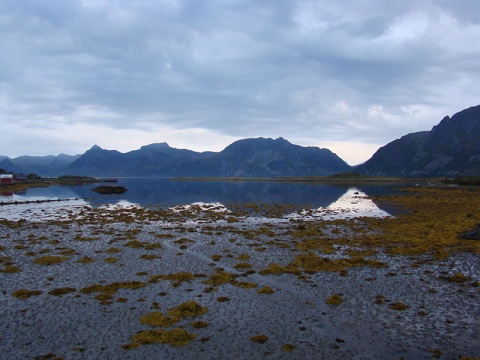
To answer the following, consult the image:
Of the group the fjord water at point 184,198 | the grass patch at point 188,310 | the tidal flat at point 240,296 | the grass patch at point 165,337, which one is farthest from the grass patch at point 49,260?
the fjord water at point 184,198

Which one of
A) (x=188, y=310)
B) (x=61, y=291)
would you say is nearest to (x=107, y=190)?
(x=61, y=291)

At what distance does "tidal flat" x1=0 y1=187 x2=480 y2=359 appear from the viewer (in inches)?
559

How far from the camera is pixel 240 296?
781 inches

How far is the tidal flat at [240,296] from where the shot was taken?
46.6 ft

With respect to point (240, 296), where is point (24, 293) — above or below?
above

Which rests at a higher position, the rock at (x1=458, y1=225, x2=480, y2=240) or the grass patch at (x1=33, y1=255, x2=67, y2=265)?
the rock at (x1=458, y1=225, x2=480, y2=240)

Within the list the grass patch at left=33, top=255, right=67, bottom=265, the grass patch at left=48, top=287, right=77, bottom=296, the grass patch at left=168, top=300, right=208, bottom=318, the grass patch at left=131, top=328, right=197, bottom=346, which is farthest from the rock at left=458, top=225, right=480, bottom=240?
the grass patch at left=33, top=255, right=67, bottom=265

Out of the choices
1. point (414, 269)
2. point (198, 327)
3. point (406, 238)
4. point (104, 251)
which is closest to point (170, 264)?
point (104, 251)

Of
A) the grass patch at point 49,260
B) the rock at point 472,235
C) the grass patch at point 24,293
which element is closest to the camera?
the grass patch at point 24,293

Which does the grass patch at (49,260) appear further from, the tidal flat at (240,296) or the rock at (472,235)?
the rock at (472,235)

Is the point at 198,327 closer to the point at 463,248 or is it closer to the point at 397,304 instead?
the point at 397,304

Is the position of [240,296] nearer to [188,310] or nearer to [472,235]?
[188,310]

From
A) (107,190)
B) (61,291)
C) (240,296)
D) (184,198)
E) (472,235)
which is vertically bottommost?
(184,198)

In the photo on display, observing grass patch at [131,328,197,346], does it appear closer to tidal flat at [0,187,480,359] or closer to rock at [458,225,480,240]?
tidal flat at [0,187,480,359]
